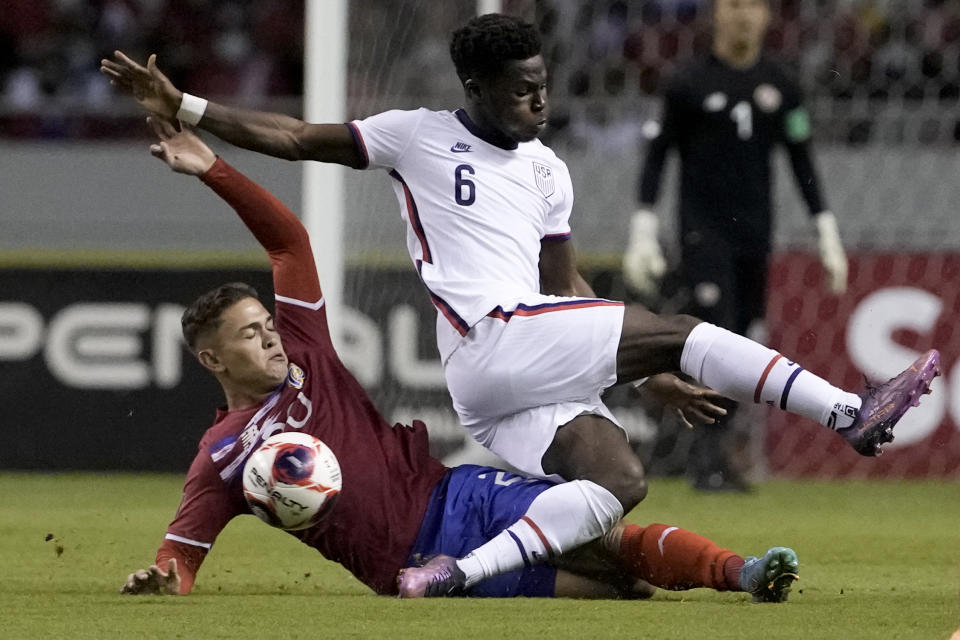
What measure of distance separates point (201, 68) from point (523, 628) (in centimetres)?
966

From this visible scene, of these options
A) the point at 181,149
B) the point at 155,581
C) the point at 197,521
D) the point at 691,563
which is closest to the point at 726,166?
the point at 691,563

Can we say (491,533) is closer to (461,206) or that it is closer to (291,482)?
(291,482)

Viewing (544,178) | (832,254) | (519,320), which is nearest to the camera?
(519,320)

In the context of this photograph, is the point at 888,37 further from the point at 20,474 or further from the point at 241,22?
the point at 20,474

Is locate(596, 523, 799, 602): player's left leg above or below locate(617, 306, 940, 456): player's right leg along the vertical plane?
below

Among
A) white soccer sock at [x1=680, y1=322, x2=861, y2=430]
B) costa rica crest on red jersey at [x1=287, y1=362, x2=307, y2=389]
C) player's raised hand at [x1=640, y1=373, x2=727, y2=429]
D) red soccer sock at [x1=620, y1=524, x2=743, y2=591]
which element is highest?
white soccer sock at [x1=680, y1=322, x2=861, y2=430]

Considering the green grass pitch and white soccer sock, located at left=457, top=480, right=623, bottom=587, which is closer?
the green grass pitch

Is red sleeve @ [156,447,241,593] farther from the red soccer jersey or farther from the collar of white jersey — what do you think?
the collar of white jersey

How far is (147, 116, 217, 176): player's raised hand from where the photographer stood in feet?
15.5

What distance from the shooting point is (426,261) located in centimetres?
504

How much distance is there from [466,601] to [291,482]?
57cm

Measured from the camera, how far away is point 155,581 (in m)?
4.70

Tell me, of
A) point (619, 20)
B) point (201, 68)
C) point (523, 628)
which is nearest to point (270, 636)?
point (523, 628)

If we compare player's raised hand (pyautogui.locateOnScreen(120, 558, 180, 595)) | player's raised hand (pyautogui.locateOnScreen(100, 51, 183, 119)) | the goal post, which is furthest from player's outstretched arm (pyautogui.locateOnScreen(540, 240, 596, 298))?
the goal post
